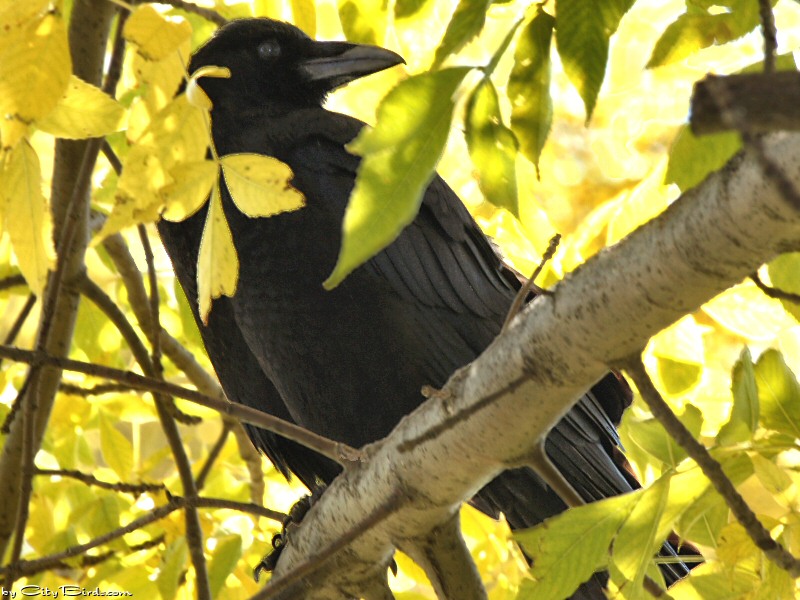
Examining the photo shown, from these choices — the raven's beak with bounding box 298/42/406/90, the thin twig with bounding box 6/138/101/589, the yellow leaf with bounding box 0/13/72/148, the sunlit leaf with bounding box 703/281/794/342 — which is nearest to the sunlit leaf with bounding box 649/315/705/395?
the sunlit leaf with bounding box 703/281/794/342

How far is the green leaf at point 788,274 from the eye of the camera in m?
1.57

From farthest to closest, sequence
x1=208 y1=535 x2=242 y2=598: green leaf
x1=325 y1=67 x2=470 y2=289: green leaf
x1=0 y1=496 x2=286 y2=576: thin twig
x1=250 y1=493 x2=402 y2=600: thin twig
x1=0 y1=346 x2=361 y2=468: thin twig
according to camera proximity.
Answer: x1=208 y1=535 x2=242 y2=598: green leaf < x1=0 y1=496 x2=286 y2=576: thin twig < x1=250 y1=493 x2=402 y2=600: thin twig < x1=0 y1=346 x2=361 y2=468: thin twig < x1=325 y1=67 x2=470 y2=289: green leaf

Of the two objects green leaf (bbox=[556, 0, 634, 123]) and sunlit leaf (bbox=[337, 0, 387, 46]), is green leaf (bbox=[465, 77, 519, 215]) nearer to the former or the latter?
green leaf (bbox=[556, 0, 634, 123])

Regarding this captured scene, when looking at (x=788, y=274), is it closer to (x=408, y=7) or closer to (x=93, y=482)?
(x=408, y=7)

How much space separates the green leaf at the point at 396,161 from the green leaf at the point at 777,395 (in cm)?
71

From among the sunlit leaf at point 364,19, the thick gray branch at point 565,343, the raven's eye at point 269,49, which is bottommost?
the thick gray branch at point 565,343

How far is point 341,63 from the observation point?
10.1 ft

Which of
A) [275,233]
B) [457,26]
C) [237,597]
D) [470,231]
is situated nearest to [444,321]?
[470,231]

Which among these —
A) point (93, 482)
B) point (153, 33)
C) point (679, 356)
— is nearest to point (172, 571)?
point (93, 482)

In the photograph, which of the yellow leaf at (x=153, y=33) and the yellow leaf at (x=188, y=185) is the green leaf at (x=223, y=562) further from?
the yellow leaf at (x=153, y=33)

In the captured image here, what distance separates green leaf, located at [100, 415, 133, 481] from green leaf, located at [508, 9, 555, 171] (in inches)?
71.0

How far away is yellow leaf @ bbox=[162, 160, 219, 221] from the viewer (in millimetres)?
1204

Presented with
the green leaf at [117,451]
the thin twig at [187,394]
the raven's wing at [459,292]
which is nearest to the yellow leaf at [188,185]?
the thin twig at [187,394]

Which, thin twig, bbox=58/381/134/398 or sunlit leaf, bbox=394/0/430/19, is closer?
sunlit leaf, bbox=394/0/430/19
